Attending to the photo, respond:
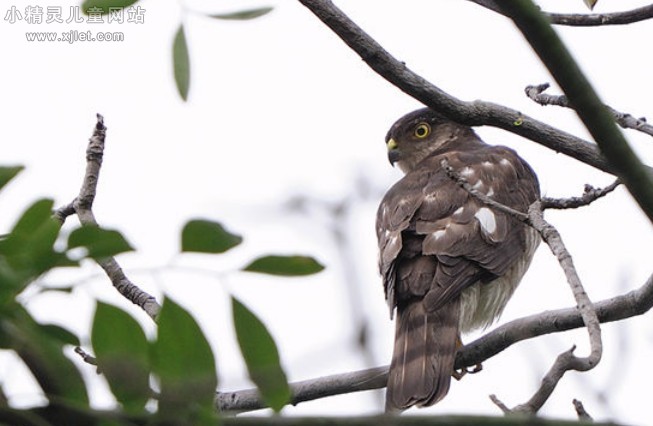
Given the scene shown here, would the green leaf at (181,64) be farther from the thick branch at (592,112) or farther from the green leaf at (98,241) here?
the green leaf at (98,241)

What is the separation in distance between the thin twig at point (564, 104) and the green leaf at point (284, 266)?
8.06ft

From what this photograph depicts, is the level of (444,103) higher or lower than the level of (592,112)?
higher

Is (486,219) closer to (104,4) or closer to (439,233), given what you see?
(439,233)

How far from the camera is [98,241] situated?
1672 mm

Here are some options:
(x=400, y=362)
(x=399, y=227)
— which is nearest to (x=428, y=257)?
(x=399, y=227)

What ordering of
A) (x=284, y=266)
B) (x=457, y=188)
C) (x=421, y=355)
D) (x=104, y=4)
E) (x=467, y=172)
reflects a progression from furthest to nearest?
(x=467, y=172) < (x=457, y=188) < (x=421, y=355) < (x=104, y=4) < (x=284, y=266)

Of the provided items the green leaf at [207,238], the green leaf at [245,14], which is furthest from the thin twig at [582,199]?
the green leaf at [207,238]

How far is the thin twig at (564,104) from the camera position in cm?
418

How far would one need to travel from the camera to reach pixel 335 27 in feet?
13.0

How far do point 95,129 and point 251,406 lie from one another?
167 cm

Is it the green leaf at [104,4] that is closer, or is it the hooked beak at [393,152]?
the green leaf at [104,4]

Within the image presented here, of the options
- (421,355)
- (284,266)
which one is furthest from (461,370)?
(284,266)

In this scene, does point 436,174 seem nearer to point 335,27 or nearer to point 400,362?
point 400,362

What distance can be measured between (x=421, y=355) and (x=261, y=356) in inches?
178
